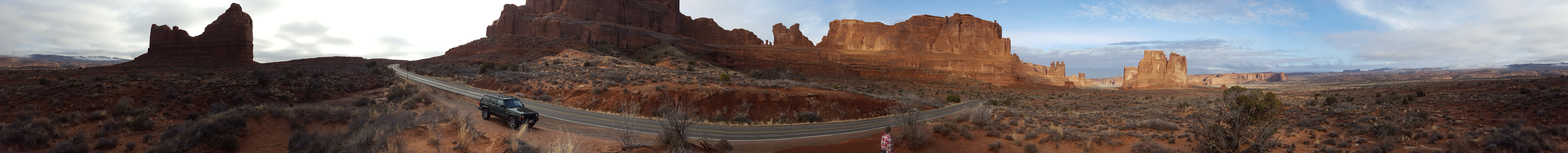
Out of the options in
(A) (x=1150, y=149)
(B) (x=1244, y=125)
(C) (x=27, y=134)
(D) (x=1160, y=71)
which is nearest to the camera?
(C) (x=27, y=134)

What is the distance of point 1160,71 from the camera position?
9688 cm

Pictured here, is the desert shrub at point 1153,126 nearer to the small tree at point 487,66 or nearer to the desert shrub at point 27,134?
the desert shrub at point 27,134

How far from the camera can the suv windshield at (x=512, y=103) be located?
16.1 metres

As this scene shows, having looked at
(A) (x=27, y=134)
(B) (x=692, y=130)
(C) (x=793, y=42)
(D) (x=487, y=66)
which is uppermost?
(C) (x=793, y=42)

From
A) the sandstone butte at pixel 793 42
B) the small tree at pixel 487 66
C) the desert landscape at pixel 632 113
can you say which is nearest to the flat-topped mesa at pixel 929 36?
the sandstone butte at pixel 793 42

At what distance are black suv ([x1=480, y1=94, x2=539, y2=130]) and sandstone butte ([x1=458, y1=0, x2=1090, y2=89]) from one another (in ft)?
149

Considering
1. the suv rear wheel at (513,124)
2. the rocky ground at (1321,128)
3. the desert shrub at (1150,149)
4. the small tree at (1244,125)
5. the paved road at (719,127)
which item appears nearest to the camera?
the small tree at (1244,125)

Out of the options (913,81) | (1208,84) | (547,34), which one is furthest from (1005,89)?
(1208,84)

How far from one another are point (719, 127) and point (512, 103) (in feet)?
24.7

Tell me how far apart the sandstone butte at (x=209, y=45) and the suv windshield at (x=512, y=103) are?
4520cm

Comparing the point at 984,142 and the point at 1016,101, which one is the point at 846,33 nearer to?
the point at 1016,101

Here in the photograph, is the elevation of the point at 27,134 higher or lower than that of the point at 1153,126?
higher

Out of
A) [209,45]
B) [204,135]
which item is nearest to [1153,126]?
[204,135]

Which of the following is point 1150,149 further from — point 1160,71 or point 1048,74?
point 1048,74
